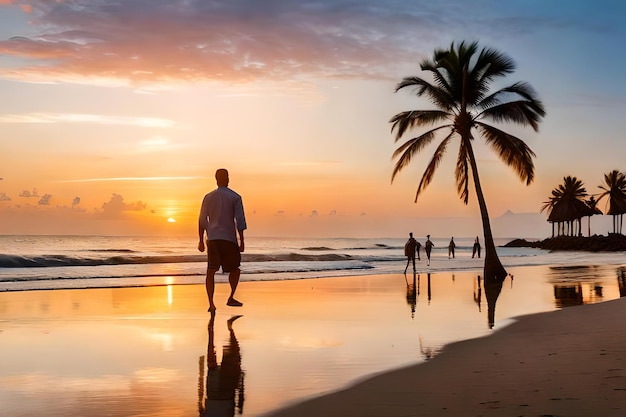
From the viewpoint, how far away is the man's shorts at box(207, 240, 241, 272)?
1063 centimetres

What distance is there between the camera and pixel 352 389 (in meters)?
5.35

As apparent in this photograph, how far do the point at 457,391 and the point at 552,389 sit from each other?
0.71 metres

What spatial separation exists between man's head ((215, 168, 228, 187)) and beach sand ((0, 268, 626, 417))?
2170 millimetres

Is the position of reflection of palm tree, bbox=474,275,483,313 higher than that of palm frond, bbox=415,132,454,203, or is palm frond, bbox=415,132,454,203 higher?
palm frond, bbox=415,132,454,203

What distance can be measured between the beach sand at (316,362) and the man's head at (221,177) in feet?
7.12

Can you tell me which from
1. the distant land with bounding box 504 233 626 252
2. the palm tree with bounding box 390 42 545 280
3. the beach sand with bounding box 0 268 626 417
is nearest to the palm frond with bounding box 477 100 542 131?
the palm tree with bounding box 390 42 545 280

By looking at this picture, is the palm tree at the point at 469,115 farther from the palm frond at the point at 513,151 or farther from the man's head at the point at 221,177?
the man's head at the point at 221,177

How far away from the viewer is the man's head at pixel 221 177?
10875 millimetres

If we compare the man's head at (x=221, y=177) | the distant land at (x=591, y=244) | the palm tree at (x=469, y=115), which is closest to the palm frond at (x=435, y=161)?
the palm tree at (x=469, y=115)

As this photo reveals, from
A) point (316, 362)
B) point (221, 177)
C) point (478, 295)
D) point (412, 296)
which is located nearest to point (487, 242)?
point (478, 295)

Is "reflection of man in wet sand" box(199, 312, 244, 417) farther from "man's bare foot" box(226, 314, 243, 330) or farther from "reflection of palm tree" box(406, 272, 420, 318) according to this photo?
"reflection of palm tree" box(406, 272, 420, 318)

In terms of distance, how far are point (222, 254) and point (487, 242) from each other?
1555cm

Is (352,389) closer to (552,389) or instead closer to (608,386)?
(552,389)

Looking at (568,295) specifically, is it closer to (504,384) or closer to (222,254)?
(222,254)
